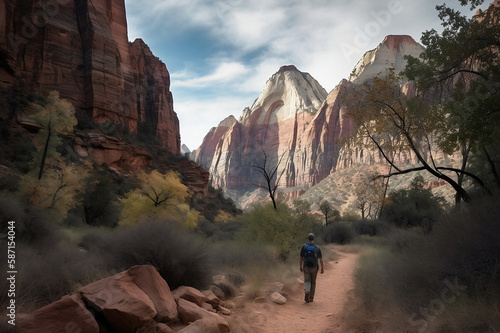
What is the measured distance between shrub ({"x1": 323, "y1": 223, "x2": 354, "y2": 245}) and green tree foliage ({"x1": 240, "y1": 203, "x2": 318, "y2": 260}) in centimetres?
1346

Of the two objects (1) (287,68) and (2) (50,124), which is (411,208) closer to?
(2) (50,124)

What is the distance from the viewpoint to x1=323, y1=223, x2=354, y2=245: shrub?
26.2 m

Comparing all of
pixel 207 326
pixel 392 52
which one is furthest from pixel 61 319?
pixel 392 52

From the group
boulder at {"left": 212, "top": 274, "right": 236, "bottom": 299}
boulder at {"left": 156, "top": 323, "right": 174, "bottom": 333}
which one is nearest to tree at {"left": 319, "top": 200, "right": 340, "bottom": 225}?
boulder at {"left": 212, "top": 274, "right": 236, "bottom": 299}

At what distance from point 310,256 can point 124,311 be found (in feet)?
17.7

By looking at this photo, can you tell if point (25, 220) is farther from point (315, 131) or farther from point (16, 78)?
point (315, 131)

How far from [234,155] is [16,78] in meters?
116

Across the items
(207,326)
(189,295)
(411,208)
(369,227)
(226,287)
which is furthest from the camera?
(369,227)

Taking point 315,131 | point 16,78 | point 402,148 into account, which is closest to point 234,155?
point 315,131

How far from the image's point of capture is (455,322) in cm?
331

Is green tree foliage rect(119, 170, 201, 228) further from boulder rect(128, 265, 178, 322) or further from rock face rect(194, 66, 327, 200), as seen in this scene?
rock face rect(194, 66, 327, 200)

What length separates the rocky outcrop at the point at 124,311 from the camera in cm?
319

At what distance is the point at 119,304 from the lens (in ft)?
11.7

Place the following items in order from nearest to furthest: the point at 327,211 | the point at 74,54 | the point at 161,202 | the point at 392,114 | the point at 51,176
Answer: the point at 392,114, the point at 51,176, the point at 161,202, the point at 74,54, the point at 327,211
